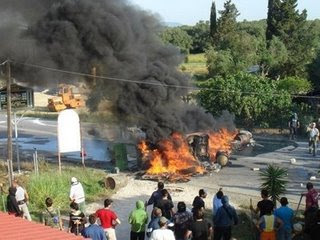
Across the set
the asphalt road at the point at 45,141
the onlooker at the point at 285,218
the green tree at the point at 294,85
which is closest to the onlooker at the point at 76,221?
the onlooker at the point at 285,218

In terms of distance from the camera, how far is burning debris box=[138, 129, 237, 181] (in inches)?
771

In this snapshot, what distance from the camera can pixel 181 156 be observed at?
1995cm

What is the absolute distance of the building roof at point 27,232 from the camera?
23.7ft

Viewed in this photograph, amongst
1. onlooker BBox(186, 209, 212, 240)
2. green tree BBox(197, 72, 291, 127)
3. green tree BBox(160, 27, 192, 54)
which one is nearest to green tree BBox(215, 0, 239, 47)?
green tree BBox(160, 27, 192, 54)

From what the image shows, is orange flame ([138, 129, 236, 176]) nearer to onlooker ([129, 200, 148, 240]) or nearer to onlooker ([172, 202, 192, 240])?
onlooker ([129, 200, 148, 240])

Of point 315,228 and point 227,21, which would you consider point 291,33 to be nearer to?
point 227,21

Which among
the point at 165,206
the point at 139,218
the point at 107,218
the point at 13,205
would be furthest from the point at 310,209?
the point at 13,205

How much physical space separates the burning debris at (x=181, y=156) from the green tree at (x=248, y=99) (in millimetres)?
7192

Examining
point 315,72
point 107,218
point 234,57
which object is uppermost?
point 234,57

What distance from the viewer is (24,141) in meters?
28.5

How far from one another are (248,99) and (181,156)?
9567 mm

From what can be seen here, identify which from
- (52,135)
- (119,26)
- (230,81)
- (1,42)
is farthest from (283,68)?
(1,42)

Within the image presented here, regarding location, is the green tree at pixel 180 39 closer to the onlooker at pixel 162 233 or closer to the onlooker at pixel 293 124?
the onlooker at pixel 293 124

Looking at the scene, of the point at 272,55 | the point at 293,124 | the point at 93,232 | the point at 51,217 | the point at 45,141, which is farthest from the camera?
the point at 272,55
